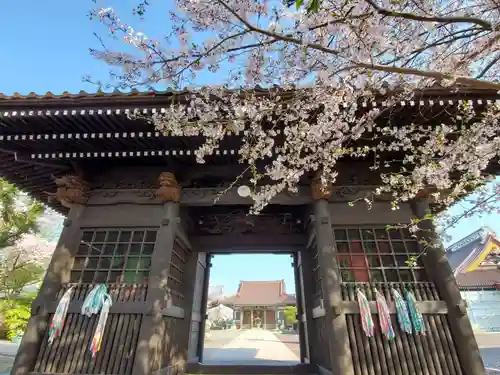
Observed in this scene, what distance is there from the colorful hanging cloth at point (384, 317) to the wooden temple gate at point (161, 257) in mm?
136

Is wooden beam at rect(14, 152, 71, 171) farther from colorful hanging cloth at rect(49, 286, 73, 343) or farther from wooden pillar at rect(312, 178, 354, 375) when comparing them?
wooden pillar at rect(312, 178, 354, 375)

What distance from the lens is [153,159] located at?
5234 mm

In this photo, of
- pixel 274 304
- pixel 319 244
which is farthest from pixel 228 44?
pixel 274 304

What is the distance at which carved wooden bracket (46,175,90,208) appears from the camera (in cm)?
498

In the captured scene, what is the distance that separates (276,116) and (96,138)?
111 inches

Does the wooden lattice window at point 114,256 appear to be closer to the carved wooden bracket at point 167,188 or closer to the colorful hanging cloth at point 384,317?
the carved wooden bracket at point 167,188

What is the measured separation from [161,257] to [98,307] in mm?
1099

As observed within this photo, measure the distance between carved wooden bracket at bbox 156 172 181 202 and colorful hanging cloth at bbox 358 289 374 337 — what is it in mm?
3294

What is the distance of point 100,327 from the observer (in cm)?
409

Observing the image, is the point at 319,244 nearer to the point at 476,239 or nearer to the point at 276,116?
the point at 276,116

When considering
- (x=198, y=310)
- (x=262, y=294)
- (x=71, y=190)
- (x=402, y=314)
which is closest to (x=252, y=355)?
(x=198, y=310)

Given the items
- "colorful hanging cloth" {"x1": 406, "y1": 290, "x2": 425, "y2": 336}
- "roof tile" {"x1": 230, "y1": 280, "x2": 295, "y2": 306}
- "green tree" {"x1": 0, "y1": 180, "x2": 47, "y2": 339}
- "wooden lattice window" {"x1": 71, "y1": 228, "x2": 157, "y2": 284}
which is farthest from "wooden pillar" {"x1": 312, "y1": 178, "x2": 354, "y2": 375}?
"roof tile" {"x1": 230, "y1": 280, "x2": 295, "y2": 306}

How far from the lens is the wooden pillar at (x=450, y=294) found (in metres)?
3.78

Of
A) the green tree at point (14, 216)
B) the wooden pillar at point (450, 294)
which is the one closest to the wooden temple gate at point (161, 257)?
the wooden pillar at point (450, 294)
